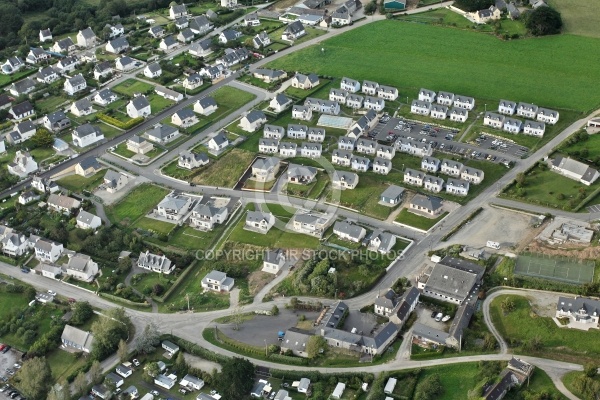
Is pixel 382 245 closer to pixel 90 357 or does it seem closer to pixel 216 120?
pixel 90 357

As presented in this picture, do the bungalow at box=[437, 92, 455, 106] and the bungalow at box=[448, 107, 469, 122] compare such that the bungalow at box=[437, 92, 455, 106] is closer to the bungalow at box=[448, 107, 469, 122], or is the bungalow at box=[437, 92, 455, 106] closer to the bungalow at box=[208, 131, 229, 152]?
the bungalow at box=[448, 107, 469, 122]

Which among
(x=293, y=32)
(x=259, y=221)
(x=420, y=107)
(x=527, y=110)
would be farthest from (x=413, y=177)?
(x=293, y=32)

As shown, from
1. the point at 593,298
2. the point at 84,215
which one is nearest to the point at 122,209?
the point at 84,215

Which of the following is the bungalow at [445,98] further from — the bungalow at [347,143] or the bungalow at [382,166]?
the bungalow at [382,166]

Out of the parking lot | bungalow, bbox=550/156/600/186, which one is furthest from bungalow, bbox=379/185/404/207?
bungalow, bbox=550/156/600/186

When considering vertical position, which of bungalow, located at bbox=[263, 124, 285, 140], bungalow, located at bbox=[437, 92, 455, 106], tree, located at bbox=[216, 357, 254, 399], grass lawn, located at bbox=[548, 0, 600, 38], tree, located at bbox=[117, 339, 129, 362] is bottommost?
tree, located at bbox=[117, 339, 129, 362]

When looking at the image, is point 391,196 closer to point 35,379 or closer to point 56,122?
point 35,379

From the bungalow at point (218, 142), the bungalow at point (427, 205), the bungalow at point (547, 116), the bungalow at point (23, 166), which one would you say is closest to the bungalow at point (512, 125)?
the bungalow at point (547, 116)

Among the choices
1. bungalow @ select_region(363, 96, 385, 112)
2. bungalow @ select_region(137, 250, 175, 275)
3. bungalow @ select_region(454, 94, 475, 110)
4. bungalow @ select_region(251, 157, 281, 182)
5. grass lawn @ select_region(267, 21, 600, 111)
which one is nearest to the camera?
bungalow @ select_region(137, 250, 175, 275)
